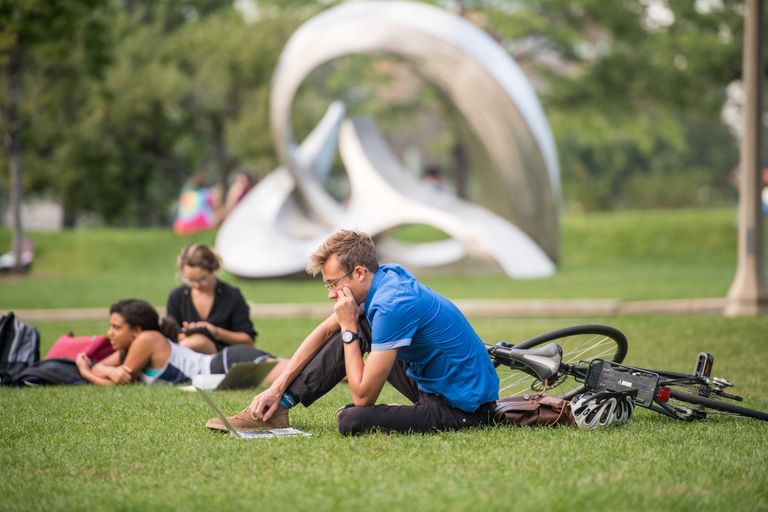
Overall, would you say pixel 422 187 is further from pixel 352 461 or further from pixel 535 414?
pixel 352 461

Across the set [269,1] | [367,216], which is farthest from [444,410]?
[269,1]

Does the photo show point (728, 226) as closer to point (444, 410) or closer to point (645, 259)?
point (645, 259)

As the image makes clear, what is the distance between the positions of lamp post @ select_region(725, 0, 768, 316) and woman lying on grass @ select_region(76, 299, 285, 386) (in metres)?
7.58

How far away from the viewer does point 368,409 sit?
632cm

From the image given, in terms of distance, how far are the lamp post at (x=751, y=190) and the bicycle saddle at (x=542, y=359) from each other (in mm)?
8286

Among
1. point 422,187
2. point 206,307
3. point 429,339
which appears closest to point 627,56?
point 422,187

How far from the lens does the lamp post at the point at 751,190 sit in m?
14.3

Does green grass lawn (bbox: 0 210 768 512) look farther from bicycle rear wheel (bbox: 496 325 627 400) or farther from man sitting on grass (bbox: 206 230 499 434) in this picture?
bicycle rear wheel (bbox: 496 325 627 400)

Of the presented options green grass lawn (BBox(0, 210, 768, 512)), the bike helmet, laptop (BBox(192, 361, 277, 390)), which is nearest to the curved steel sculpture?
green grass lawn (BBox(0, 210, 768, 512))

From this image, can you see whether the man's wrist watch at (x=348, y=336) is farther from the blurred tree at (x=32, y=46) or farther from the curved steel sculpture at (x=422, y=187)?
the blurred tree at (x=32, y=46)

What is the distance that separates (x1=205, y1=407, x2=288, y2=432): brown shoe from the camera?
21.3ft

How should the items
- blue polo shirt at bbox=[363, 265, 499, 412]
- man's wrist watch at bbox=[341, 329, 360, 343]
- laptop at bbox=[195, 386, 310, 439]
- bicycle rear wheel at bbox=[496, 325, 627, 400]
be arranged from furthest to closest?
1. bicycle rear wheel at bbox=[496, 325, 627, 400]
2. laptop at bbox=[195, 386, 310, 439]
3. man's wrist watch at bbox=[341, 329, 360, 343]
4. blue polo shirt at bbox=[363, 265, 499, 412]

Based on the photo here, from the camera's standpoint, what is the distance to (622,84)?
3491 centimetres

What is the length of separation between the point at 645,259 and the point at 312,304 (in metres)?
13.8
